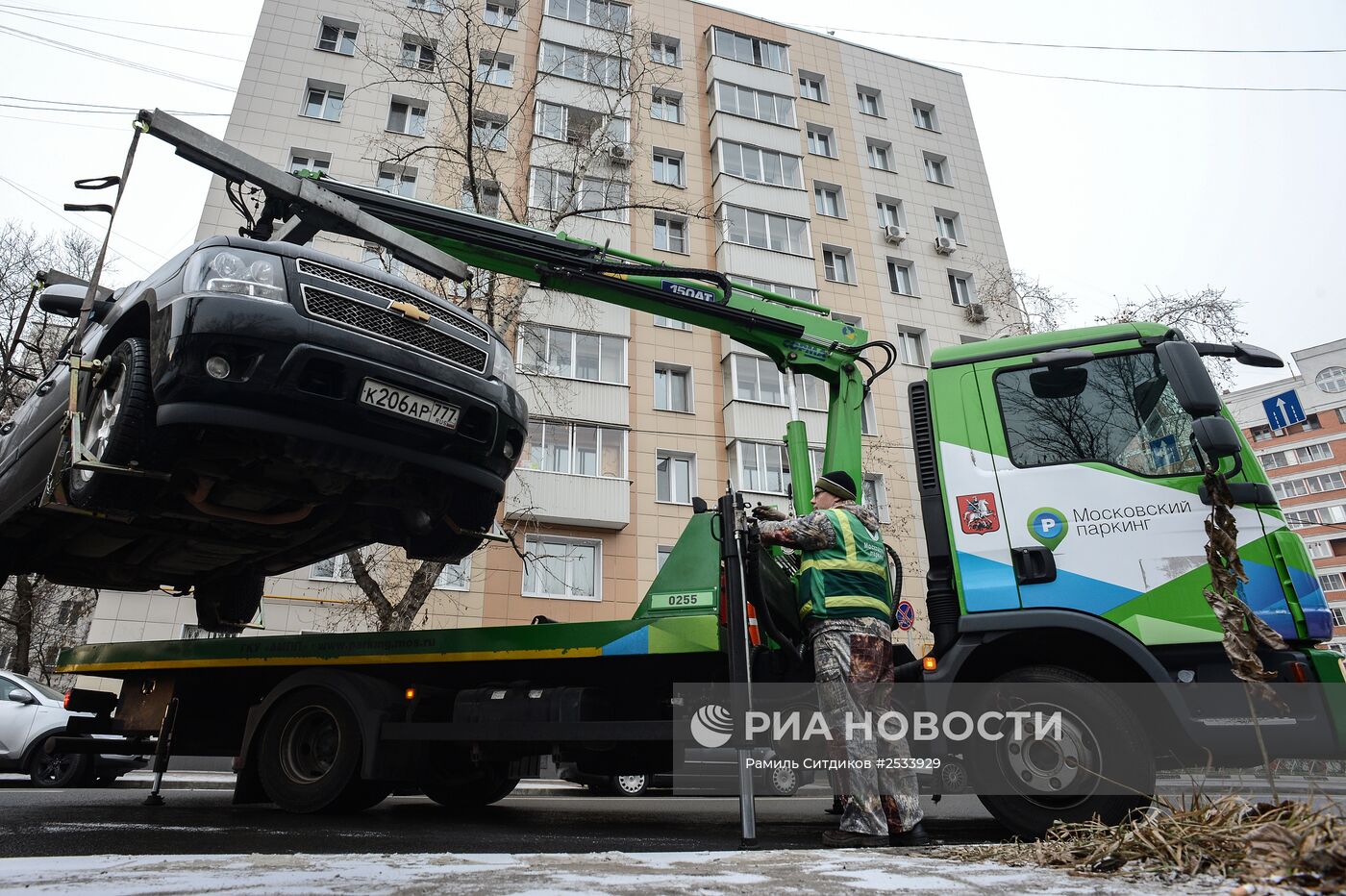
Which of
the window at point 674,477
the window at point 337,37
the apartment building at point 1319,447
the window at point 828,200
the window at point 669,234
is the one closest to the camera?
the window at point 674,477

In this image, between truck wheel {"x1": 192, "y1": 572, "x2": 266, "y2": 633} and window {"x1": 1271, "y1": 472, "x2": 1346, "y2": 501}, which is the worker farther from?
window {"x1": 1271, "y1": 472, "x2": 1346, "y2": 501}

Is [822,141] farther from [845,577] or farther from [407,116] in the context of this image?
[845,577]

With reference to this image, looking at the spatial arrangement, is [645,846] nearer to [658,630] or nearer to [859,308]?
[658,630]

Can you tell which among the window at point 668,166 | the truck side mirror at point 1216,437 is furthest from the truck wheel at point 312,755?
the window at point 668,166

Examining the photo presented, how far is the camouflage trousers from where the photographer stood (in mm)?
3764

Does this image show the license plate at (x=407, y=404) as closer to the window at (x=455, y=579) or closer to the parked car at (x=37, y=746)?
the parked car at (x=37, y=746)

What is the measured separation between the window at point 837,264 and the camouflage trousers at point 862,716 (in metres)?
20.6

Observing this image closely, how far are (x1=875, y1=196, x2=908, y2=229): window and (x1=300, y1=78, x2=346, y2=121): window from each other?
53.1 ft

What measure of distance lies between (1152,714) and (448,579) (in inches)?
581

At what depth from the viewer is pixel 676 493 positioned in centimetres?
1906

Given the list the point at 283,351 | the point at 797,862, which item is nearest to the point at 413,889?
the point at 797,862

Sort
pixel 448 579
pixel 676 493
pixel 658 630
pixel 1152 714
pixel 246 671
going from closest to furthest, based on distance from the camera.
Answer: pixel 1152 714
pixel 658 630
pixel 246 671
pixel 448 579
pixel 676 493

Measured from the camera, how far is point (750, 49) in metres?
26.0

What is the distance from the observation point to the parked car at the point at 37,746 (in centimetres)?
795
